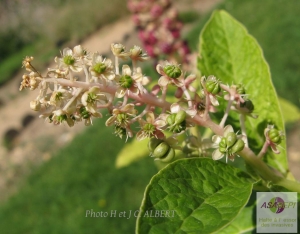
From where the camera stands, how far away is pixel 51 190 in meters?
7.24

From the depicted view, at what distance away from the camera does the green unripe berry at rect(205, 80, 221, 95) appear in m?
1.09

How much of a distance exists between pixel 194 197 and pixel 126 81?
15.2 inches

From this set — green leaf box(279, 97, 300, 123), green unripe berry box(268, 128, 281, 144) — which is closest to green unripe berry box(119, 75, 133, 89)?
green unripe berry box(268, 128, 281, 144)

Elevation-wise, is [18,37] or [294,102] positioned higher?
[18,37]

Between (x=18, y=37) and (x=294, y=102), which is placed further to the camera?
(x=18, y=37)

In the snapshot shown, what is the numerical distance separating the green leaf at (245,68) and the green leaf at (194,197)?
0.94 feet

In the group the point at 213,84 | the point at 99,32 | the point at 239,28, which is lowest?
the point at 213,84

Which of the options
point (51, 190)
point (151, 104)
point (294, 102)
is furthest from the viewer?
point (51, 190)

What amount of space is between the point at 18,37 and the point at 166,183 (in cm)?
1901

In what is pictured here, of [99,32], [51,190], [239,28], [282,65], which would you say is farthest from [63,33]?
[239,28]

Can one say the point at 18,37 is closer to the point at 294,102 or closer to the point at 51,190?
the point at 51,190

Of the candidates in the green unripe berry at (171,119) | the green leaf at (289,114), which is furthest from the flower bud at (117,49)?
the green leaf at (289,114)

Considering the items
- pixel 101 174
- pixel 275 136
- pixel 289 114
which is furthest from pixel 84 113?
pixel 101 174

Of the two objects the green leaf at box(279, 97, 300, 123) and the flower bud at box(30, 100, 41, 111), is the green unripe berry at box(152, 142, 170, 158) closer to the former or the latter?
the flower bud at box(30, 100, 41, 111)
